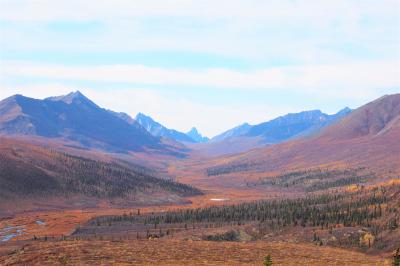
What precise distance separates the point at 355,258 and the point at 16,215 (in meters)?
131

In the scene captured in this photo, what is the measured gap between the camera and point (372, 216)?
12900 cm

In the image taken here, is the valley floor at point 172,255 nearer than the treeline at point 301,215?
Yes

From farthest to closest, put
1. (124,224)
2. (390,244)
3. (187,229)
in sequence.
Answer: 1. (124,224)
2. (187,229)
3. (390,244)

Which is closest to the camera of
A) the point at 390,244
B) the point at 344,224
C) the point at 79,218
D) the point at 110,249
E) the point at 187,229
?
Result: the point at 110,249

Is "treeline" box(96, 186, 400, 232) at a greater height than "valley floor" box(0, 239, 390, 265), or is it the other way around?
"treeline" box(96, 186, 400, 232)

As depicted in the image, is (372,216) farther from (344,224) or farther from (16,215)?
(16,215)

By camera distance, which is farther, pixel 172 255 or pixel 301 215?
pixel 301 215

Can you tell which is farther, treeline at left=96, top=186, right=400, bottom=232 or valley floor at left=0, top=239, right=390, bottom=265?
treeline at left=96, top=186, right=400, bottom=232

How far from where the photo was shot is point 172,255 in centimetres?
7894

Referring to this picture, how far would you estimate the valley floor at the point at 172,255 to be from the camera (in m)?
73.5

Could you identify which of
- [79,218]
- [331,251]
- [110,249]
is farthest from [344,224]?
[79,218]

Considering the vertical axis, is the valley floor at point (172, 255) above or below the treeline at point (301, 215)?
below

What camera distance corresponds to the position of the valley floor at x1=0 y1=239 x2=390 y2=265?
7346 cm

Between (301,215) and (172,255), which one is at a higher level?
(301,215)
